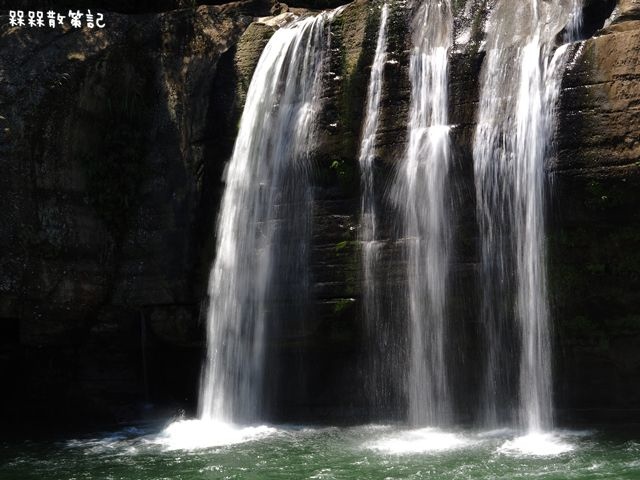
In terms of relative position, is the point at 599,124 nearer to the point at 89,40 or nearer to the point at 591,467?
the point at 591,467

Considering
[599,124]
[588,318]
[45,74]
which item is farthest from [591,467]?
[45,74]

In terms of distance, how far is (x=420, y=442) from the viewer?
9.87 m

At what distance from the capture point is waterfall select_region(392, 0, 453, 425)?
10.8 m

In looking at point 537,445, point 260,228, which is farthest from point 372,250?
point 537,445

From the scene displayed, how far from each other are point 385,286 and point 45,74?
632 cm

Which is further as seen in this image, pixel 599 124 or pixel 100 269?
pixel 100 269

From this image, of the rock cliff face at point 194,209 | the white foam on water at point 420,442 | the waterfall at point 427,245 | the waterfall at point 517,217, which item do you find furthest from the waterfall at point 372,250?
the waterfall at point 517,217

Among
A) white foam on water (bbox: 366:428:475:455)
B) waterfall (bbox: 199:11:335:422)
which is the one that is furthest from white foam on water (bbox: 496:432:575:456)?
waterfall (bbox: 199:11:335:422)

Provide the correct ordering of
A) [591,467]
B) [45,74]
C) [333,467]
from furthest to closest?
1. [45,74]
2. [333,467]
3. [591,467]

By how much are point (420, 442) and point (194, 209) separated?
5216 millimetres

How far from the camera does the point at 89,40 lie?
13398mm

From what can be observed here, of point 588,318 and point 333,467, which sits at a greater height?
point 588,318

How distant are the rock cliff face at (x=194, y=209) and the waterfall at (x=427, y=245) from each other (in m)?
0.20

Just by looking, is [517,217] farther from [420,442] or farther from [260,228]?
[260,228]
